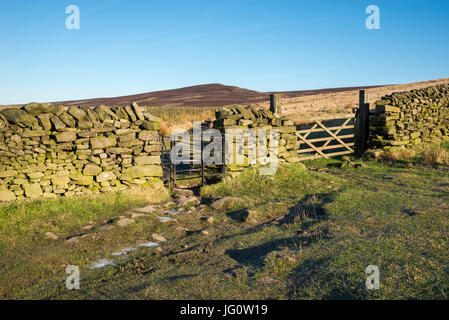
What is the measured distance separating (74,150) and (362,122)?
36.1 feet

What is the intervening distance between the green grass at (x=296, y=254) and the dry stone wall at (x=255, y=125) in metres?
2.32

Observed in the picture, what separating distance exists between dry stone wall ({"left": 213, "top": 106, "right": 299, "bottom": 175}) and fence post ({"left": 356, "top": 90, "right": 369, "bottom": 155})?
3.93 metres

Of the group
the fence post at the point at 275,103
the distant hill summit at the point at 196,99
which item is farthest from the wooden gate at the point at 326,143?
the distant hill summit at the point at 196,99

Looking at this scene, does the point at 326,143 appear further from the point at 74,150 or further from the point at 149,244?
the point at 149,244

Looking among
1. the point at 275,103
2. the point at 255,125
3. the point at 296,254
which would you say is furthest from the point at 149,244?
the point at 275,103

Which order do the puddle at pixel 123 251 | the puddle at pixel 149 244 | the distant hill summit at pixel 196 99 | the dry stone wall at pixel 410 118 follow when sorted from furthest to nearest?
the distant hill summit at pixel 196 99
the dry stone wall at pixel 410 118
the puddle at pixel 149 244
the puddle at pixel 123 251

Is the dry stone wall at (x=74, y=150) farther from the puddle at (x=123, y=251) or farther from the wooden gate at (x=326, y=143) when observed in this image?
the wooden gate at (x=326, y=143)

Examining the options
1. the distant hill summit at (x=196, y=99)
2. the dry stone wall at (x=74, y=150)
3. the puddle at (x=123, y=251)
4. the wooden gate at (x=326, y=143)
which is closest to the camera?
the puddle at (x=123, y=251)

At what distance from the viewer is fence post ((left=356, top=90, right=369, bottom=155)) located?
43.8 ft

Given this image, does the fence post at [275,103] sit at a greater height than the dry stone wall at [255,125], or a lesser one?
greater

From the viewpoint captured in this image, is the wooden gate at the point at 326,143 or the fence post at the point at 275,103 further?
the wooden gate at the point at 326,143

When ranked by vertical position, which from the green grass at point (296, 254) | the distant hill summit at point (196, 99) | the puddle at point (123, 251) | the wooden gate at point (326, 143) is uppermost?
the distant hill summit at point (196, 99)

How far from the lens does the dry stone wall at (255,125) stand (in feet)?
32.2

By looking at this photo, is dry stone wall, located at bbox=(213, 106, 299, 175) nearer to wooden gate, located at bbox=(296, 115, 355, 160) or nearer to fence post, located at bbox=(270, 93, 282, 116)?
fence post, located at bbox=(270, 93, 282, 116)
